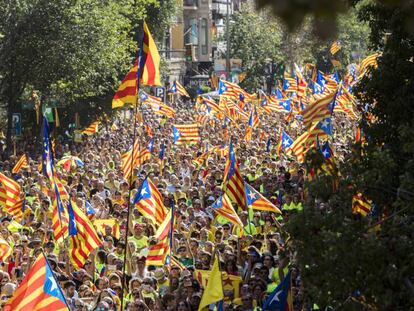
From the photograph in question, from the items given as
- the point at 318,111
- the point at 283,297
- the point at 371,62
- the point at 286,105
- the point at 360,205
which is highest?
the point at 371,62

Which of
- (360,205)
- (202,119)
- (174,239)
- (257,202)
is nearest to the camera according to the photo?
(360,205)

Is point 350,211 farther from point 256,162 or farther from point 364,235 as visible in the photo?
point 256,162

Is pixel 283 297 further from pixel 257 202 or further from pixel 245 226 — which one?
pixel 245 226

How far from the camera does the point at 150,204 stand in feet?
58.3

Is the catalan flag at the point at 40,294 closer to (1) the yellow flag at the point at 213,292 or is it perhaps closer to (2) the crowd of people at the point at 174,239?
(2) the crowd of people at the point at 174,239

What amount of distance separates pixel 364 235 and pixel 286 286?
3.05m

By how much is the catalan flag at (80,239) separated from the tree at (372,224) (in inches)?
215

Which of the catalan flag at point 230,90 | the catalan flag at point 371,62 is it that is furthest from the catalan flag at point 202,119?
the catalan flag at point 371,62

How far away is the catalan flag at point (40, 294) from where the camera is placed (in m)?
10.7

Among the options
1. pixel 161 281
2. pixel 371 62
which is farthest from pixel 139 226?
pixel 371 62

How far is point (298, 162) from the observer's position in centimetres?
2567

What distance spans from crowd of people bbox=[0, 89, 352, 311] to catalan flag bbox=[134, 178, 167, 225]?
0.18m

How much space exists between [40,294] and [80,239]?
459cm

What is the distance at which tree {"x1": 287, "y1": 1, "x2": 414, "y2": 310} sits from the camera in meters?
8.17
